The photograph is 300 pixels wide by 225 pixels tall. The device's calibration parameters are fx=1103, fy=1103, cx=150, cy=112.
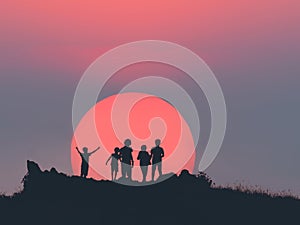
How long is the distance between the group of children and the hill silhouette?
4.26ft

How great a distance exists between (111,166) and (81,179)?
262 cm

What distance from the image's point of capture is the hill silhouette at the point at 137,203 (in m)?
51.2

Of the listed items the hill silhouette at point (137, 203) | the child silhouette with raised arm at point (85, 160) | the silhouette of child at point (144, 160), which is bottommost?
the hill silhouette at point (137, 203)

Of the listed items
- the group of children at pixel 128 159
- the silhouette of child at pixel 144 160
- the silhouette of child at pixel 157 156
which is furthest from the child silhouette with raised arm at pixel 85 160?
the silhouette of child at pixel 157 156

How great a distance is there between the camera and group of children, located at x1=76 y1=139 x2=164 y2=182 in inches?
2203

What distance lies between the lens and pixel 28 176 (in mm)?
56375

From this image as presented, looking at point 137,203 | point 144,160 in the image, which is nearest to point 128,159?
point 144,160

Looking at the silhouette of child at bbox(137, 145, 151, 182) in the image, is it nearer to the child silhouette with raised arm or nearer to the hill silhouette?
the hill silhouette

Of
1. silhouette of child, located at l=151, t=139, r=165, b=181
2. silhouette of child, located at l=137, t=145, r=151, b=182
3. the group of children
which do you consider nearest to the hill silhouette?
silhouette of child, located at l=151, t=139, r=165, b=181

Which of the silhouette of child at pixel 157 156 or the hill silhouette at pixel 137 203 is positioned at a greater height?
the silhouette of child at pixel 157 156

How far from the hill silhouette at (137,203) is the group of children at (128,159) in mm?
1299

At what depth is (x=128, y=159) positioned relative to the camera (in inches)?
2223

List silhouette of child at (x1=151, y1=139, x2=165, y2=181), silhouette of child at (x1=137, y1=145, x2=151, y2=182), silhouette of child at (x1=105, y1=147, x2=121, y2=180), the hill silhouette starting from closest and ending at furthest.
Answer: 1. the hill silhouette
2. silhouette of child at (x1=151, y1=139, x2=165, y2=181)
3. silhouette of child at (x1=137, y1=145, x2=151, y2=182)
4. silhouette of child at (x1=105, y1=147, x2=121, y2=180)

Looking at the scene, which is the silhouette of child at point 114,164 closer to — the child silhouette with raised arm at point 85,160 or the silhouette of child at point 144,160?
the child silhouette with raised arm at point 85,160
